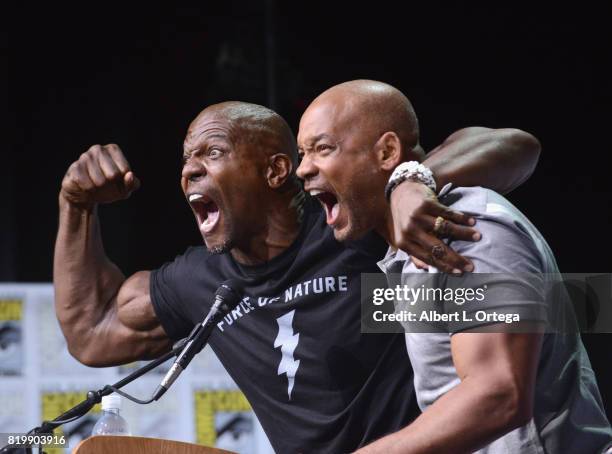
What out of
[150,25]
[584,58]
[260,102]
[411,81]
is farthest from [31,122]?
[584,58]

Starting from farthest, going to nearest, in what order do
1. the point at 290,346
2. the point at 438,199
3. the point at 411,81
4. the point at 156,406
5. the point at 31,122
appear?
the point at 411,81 < the point at 31,122 < the point at 156,406 < the point at 290,346 < the point at 438,199

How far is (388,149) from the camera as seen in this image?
2.39 m

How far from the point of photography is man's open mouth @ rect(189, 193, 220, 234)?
2.87m

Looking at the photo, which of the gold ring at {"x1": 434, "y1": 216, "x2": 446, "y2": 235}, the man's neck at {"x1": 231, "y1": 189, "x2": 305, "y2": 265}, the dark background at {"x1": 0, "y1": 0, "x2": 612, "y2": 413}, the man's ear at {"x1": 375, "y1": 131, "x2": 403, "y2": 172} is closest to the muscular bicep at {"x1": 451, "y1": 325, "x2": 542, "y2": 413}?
the gold ring at {"x1": 434, "y1": 216, "x2": 446, "y2": 235}

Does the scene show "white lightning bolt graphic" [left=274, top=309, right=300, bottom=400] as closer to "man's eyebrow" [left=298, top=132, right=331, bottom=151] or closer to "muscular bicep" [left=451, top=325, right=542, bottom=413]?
"man's eyebrow" [left=298, top=132, right=331, bottom=151]

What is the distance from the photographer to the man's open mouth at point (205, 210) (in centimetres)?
287

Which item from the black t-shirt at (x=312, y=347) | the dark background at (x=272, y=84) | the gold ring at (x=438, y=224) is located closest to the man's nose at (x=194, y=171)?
the black t-shirt at (x=312, y=347)

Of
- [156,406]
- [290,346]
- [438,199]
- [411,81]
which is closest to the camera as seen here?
[438,199]

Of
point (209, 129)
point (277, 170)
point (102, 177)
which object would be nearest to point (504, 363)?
point (277, 170)

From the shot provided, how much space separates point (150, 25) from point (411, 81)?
4.23 feet

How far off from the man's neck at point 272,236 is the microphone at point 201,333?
1.01ft

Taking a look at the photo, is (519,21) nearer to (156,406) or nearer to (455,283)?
(156,406)

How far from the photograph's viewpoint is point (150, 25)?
4.80m

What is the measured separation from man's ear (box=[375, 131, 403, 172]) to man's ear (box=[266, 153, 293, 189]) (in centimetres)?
56
